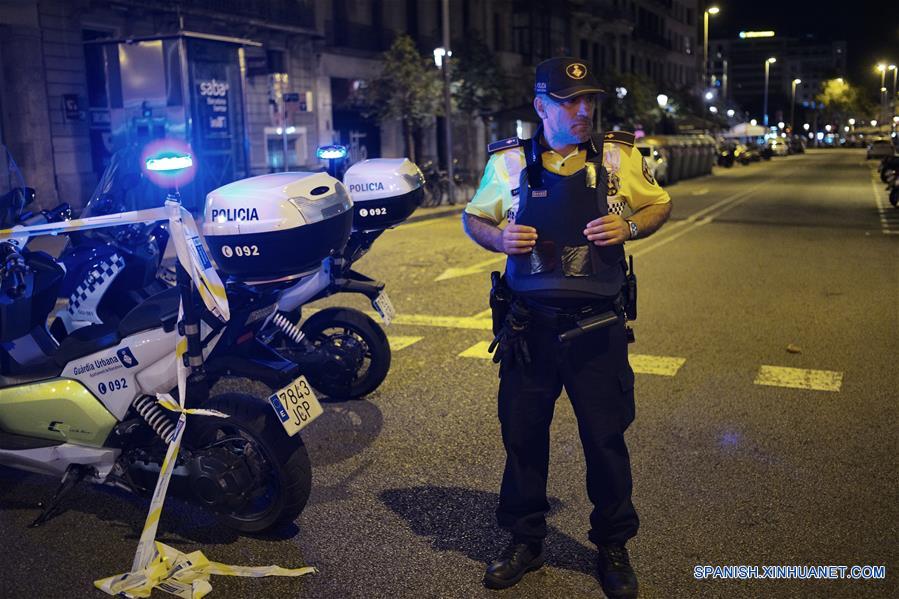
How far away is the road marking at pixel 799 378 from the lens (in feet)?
20.8

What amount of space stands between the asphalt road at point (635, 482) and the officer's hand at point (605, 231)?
1.32 metres

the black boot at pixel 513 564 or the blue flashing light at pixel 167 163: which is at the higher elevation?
the blue flashing light at pixel 167 163

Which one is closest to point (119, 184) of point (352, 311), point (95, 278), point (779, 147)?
point (95, 278)

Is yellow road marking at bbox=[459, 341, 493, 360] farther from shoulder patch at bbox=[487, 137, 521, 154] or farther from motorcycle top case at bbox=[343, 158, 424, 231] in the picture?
shoulder patch at bbox=[487, 137, 521, 154]

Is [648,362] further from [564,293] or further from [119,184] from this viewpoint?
[119,184]

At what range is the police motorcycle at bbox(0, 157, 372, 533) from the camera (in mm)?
3832

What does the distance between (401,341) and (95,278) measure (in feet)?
10.5

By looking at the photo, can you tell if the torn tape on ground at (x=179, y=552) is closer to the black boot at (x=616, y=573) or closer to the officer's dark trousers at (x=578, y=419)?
the officer's dark trousers at (x=578, y=419)

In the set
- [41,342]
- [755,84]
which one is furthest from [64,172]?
[755,84]

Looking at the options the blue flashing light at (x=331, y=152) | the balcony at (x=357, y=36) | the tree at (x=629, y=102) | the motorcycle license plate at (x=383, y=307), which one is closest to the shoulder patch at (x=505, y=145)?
the motorcycle license plate at (x=383, y=307)

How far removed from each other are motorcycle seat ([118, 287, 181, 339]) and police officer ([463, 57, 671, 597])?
4.42 ft

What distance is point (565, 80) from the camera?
337 cm

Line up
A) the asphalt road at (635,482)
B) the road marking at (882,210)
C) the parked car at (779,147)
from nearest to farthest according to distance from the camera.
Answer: the asphalt road at (635,482)
the road marking at (882,210)
the parked car at (779,147)

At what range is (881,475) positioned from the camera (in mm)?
4641
